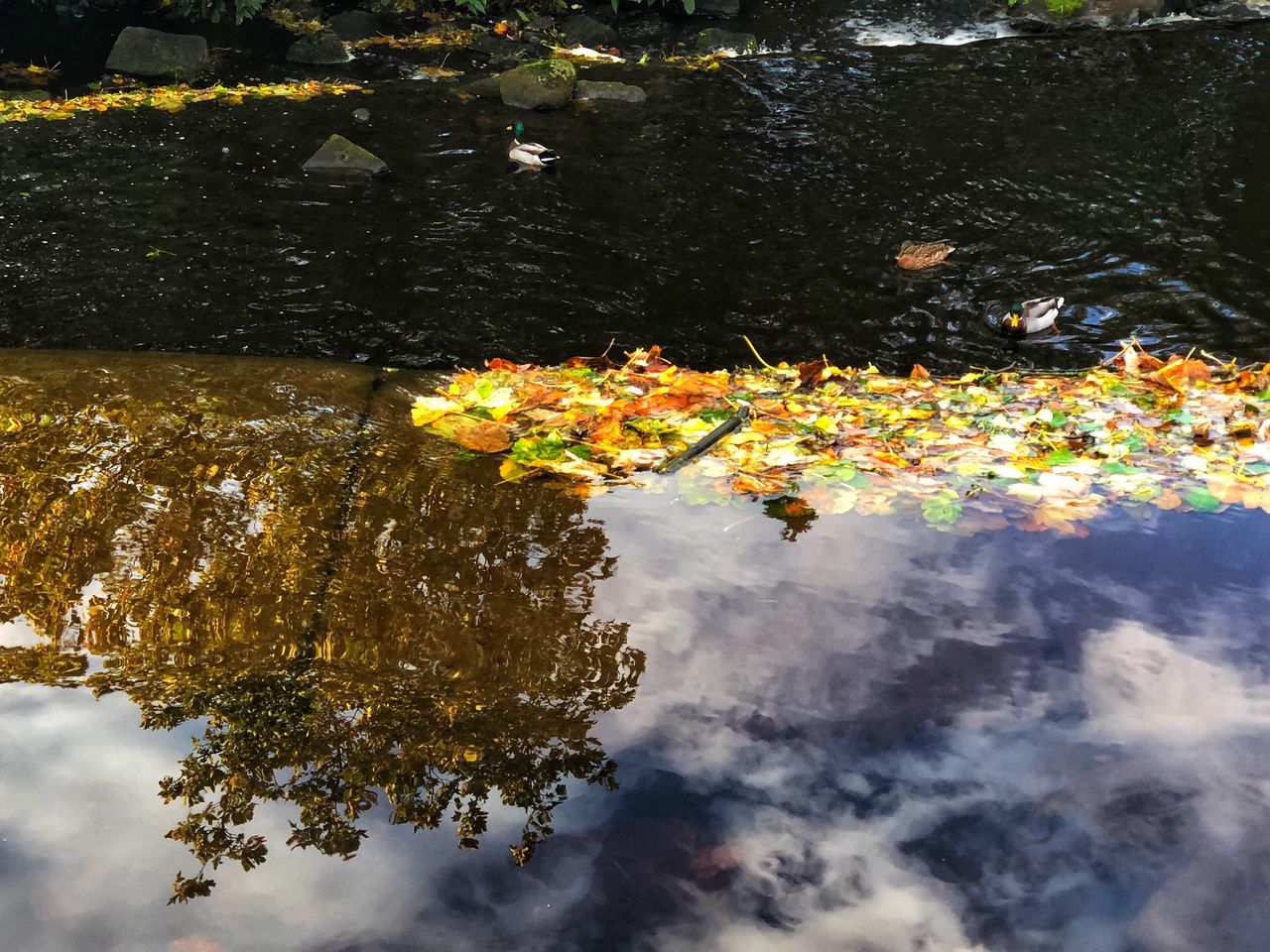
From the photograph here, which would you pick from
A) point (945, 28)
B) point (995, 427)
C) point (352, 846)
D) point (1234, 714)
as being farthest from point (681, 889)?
point (945, 28)

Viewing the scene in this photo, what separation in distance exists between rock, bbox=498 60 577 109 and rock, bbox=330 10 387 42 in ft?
16.0

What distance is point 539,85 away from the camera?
40.0 ft

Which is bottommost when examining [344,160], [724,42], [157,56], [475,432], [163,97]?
[163,97]

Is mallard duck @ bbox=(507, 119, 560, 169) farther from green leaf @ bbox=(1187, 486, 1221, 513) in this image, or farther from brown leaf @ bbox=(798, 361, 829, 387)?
green leaf @ bbox=(1187, 486, 1221, 513)

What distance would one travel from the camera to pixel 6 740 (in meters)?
2.40

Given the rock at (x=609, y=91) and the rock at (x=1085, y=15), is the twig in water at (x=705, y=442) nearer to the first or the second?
the rock at (x=609, y=91)

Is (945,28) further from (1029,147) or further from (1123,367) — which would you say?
(1123,367)

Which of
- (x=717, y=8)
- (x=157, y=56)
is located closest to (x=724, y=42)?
(x=717, y=8)

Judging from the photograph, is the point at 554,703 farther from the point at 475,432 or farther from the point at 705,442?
the point at 475,432

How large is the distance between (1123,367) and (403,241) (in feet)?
17.5

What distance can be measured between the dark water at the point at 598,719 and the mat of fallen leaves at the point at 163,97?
1054 centimetres

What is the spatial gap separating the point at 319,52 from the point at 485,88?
10.5 feet

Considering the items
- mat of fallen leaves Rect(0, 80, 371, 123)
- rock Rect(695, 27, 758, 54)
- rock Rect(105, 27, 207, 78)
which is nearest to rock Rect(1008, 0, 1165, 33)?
rock Rect(695, 27, 758, 54)

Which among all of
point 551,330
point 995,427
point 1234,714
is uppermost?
point 1234,714
